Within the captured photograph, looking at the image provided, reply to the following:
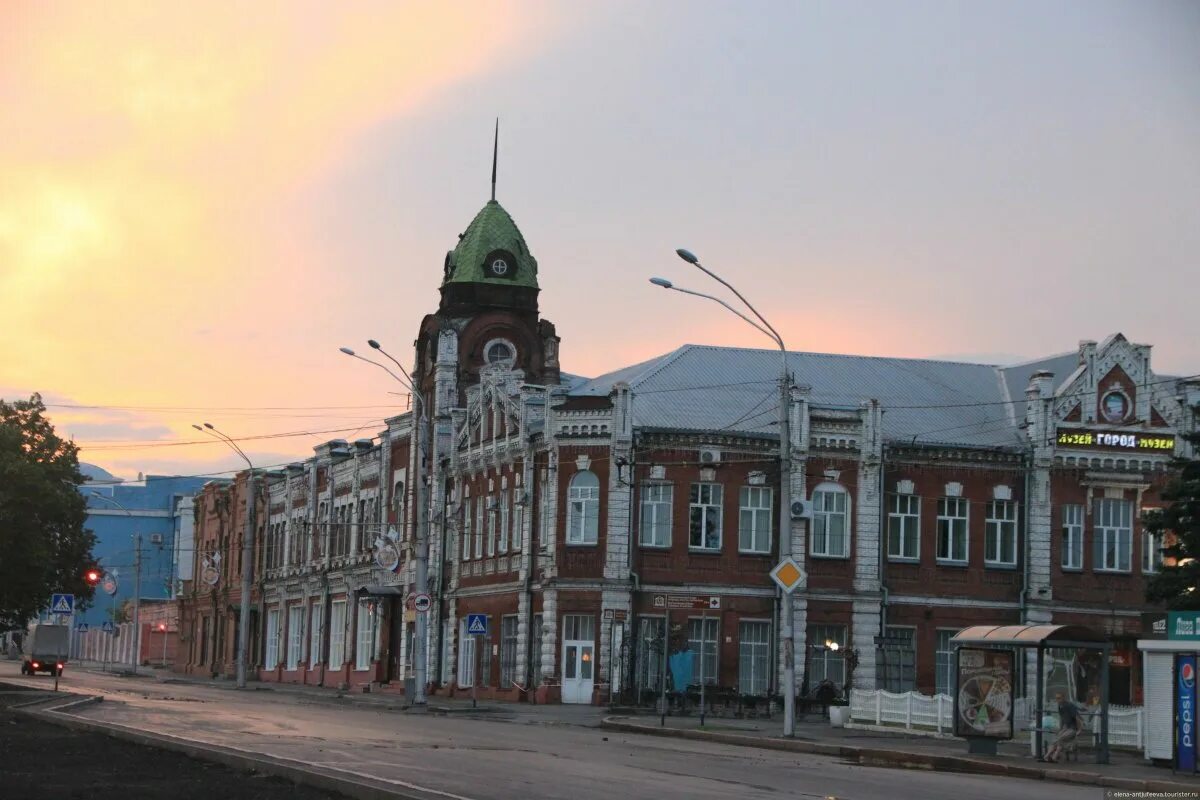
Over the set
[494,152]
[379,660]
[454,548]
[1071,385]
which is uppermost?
[494,152]

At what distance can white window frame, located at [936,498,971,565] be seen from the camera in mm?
59719

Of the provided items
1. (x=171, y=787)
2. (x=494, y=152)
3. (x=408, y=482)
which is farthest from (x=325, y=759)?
(x=494, y=152)

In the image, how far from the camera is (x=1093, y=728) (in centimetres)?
3456

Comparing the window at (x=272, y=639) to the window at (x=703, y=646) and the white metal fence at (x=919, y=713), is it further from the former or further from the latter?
the white metal fence at (x=919, y=713)

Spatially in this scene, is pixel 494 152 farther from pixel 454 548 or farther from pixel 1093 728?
pixel 1093 728

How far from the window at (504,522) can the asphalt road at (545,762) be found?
19.3 m

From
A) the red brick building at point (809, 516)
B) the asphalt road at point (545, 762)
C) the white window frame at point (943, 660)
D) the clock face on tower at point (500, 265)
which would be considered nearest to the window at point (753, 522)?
the red brick building at point (809, 516)

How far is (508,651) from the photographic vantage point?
61312 mm

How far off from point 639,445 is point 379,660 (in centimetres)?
2122

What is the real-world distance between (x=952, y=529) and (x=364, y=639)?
28493 millimetres

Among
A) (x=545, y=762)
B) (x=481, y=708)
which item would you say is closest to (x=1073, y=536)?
(x=481, y=708)

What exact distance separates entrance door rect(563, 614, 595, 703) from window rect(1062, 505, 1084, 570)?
1609cm

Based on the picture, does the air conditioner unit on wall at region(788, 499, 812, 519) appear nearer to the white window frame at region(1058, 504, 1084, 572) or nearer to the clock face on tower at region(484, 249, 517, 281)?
the white window frame at region(1058, 504, 1084, 572)

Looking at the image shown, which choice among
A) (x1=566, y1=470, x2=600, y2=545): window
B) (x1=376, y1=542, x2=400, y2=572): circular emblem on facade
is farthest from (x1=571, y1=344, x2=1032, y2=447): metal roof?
(x1=376, y1=542, x2=400, y2=572): circular emblem on facade
